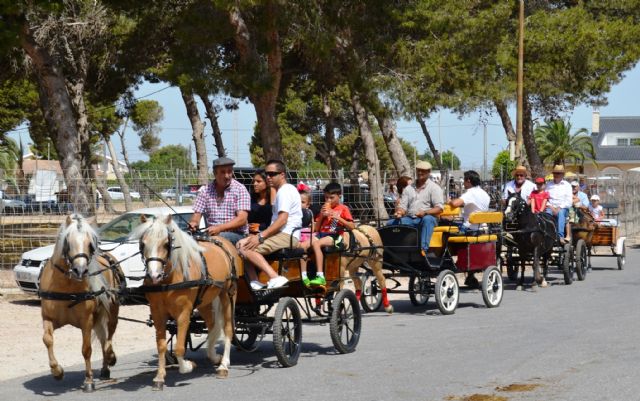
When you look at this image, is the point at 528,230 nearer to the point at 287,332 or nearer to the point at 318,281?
the point at 318,281

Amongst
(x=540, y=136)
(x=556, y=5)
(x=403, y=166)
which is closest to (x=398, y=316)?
(x=403, y=166)

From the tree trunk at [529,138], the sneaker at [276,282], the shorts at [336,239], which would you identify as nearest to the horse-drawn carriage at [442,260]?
the shorts at [336,239]

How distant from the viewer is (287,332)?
36.9ft

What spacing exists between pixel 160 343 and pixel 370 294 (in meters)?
7.65

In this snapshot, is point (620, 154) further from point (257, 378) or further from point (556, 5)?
point (257, 378)

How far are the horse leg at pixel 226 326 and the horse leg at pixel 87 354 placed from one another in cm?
135

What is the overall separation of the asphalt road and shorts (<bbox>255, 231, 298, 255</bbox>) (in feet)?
4.20

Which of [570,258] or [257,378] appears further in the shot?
[570,258]

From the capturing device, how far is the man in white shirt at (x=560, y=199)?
2131 cm

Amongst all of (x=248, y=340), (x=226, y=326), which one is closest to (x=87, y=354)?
(x=226, y=326)

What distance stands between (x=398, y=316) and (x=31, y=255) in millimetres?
6221

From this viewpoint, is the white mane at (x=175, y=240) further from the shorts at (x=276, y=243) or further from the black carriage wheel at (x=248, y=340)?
the black carriage wheel at (x=248, y=340)

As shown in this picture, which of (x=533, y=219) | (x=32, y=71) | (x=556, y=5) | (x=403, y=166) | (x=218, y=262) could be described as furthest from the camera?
(x=556, y=5)

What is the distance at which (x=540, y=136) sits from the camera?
109938mm
